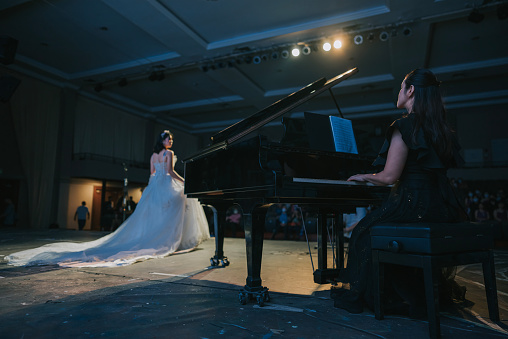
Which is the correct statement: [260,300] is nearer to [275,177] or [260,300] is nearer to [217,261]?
[275,177]

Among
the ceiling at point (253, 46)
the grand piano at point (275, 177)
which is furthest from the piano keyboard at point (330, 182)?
the ceiling at point (253, 46)

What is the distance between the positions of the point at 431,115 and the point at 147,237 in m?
3.60

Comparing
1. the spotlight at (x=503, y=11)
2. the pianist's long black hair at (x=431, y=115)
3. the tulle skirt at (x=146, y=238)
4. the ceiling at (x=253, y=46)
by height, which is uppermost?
the ceiling at (x=253, y=46)

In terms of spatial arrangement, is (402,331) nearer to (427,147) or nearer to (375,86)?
(427,147)

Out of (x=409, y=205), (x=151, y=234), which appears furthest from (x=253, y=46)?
(x=409, y=205)

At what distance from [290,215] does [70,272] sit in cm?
686

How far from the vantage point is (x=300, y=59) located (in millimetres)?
8867

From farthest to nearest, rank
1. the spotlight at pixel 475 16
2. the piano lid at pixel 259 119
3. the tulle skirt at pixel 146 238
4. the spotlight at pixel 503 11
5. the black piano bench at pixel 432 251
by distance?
1. the spotlight at pixel 475 16
2. the spotlight at pixel 503 11
3. the tulle skirt at pixel 146 238
4. the piano lid at pixel 259 119
5. the black piano bench at pixel 432 251

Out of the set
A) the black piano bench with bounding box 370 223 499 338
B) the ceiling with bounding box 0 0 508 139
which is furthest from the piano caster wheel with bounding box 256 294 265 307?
the ceiling with bounding box 0 0 508 139

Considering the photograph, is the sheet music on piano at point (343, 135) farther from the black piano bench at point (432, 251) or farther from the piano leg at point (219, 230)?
the piano leg at point (219, 230)

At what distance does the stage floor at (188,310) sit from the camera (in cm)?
153

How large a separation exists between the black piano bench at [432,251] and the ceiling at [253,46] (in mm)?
5861

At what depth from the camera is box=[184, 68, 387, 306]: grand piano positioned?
77.8 inches

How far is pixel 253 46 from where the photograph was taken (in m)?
7.97
